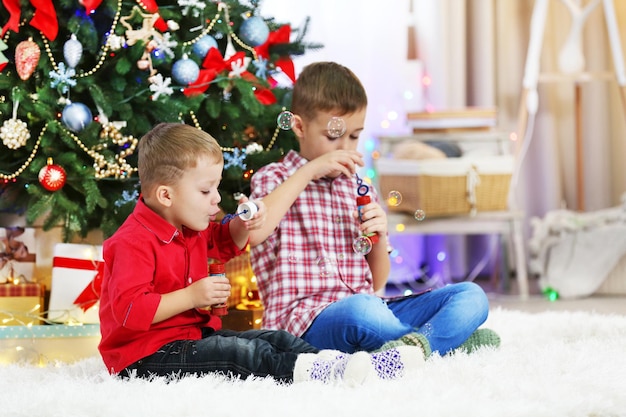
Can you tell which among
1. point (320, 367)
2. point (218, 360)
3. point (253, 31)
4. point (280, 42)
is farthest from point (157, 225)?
point (280, 42)

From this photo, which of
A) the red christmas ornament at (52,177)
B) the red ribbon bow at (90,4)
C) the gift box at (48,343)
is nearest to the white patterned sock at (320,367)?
the gift box at (48,343)

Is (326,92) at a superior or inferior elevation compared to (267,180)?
superior

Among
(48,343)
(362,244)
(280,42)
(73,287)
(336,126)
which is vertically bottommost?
(48,343)

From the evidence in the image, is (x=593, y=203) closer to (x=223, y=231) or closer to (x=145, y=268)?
(x=223, y=231)

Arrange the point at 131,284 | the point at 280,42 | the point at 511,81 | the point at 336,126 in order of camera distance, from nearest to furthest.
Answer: the point at 131,284 < the point at 336,126 < the point at 280,42 < the point at 511,81

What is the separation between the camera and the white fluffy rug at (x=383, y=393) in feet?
4.06

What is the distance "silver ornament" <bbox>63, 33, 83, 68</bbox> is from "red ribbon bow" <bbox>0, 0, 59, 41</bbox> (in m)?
0.04

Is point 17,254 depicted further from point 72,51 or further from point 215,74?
point 215,74

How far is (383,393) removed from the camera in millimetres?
1327

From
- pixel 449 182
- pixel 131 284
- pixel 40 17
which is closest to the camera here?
pixel 131 284

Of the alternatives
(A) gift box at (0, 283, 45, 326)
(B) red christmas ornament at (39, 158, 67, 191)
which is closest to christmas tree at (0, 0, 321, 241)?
(B) red christmas ornament at (39, 158, 67, 191)

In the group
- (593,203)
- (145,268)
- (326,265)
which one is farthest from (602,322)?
(593,203)

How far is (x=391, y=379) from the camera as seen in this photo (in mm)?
1434

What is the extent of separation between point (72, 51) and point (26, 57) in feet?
0.31
